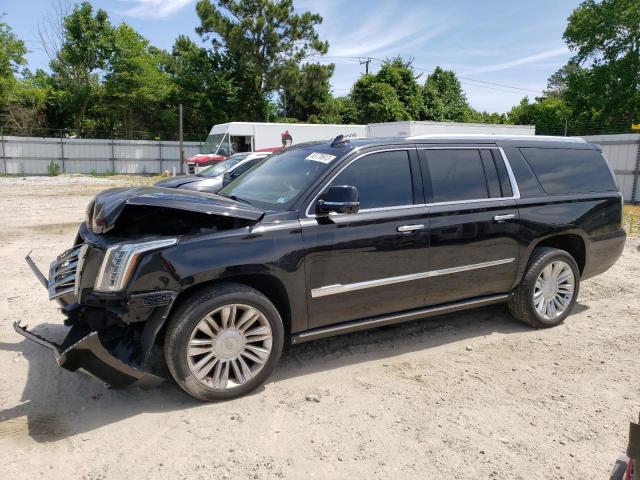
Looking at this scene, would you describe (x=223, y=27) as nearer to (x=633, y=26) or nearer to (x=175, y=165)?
(x=175, y=165)

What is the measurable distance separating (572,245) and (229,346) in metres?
3.84

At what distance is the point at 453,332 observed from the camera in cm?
492

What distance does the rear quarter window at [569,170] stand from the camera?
5.01 metres

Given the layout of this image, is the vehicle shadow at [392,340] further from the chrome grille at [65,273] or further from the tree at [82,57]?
the tree at [82,57]

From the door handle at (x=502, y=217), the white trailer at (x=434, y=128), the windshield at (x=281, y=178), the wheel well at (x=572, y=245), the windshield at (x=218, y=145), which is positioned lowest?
the wheel well at (x=572, y=245)

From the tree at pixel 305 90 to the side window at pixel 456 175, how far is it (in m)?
33.5

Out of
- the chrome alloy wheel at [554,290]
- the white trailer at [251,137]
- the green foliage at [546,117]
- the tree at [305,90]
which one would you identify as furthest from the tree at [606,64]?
the chrome alloy wheel at [554,290]

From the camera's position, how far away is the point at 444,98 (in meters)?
39.4

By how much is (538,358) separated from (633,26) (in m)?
41.7

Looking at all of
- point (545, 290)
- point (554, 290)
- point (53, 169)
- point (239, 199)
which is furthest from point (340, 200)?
point (53, 169)

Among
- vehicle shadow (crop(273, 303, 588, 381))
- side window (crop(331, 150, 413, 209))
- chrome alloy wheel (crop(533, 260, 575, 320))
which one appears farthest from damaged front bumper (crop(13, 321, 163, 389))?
chrome alloy wheel (crop(533, 260, 575, 320))

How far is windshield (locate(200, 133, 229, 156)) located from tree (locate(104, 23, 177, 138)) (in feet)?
51.9

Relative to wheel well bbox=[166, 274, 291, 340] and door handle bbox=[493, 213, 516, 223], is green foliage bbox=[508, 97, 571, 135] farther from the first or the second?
wheel well bbox=[166, 274, 291, 340]

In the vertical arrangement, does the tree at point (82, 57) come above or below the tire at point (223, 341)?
above
